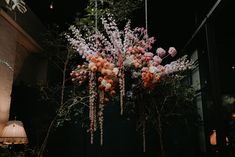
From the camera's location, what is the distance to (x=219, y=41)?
195 inches

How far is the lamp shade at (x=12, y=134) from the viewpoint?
435 centimetres

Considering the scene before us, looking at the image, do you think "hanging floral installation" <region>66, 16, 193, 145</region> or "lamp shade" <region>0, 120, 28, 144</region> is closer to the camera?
"hanging floral installation" <region>66, 16, 193, 145</region>

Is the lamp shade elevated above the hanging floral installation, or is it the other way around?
the hanging floral installation

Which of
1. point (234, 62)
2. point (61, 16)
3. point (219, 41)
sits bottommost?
point (234, 62)

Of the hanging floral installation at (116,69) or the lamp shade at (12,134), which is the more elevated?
Answer: the hanging floral installation at (116,69)

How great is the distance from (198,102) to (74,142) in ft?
→ 9.54

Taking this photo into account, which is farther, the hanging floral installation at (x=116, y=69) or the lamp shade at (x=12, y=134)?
the lamp shade at (x=12, y=134)

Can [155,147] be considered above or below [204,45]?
below

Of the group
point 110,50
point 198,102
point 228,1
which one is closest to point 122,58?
point 110,50

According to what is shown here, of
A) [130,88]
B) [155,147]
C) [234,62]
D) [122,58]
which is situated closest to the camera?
[122,58]

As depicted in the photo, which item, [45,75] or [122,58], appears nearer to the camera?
[122,58]

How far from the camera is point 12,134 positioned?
14.4 feet

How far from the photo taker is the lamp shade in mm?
4348

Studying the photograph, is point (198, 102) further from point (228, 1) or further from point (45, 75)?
point (45, 75)
